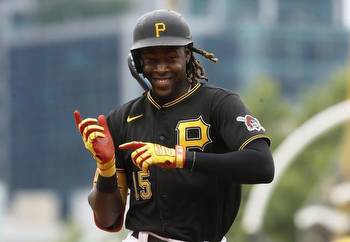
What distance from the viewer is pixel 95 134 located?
24.8 ft

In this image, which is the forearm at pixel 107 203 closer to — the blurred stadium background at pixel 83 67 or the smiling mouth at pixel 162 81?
the smiling mouth at pixel 162 81

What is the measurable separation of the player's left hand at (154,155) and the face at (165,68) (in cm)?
47

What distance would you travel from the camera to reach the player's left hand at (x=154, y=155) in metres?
7.24

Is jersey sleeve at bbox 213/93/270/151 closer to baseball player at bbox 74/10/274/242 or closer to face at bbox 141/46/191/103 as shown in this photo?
baseball player at bbox 74/10/274/242

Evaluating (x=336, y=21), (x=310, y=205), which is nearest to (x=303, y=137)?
(x=310, y=205)

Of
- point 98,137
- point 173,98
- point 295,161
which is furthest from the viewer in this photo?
point 295,161

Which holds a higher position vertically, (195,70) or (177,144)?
(195,70)

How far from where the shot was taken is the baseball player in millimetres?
7547

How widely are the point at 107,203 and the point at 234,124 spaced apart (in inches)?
35.2

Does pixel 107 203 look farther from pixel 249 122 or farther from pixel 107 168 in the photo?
pixel 249 122

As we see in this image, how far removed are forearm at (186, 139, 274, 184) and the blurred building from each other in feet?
323

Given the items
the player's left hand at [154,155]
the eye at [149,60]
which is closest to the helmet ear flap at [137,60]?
the eye at [149,60]

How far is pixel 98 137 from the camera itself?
7.58 metres

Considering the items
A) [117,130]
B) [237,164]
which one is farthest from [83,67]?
[237,164]
